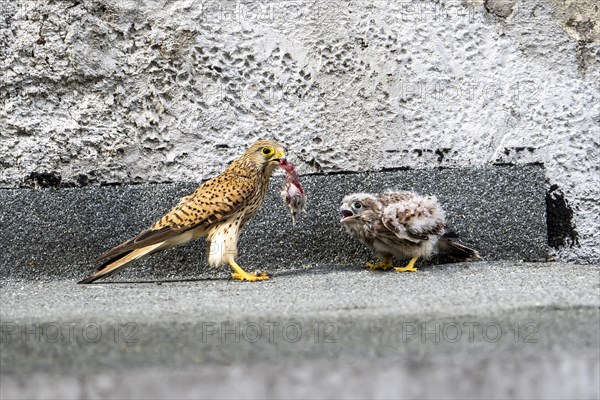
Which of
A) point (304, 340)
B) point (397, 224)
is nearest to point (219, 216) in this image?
point (397, 224)

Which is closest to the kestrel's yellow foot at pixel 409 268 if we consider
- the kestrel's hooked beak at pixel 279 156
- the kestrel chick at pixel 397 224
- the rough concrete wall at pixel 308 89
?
the kestrel chick at pixel 397 224

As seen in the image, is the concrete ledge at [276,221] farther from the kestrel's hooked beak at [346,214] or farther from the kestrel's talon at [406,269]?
the kestrel's talon at [406,269]

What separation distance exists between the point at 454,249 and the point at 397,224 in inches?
13.9

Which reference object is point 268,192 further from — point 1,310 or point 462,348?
point 462,348

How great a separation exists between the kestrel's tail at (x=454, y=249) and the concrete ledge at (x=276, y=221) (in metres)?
0.07

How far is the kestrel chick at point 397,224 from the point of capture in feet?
11.3

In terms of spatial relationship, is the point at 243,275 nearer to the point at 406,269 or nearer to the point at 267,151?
the point at 267,151

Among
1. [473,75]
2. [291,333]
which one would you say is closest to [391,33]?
[473,75]

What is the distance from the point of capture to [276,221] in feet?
12.2

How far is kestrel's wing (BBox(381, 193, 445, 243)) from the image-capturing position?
344cm

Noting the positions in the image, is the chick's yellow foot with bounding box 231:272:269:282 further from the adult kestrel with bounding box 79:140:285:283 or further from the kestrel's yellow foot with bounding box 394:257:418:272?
the kestrel's yellow foot with bounding box 394:257:418:272

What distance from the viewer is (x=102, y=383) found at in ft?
5.26

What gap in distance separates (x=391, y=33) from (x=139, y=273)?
1597 mm

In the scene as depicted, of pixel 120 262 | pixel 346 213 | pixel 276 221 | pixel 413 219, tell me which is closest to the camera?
pixel 120 262
